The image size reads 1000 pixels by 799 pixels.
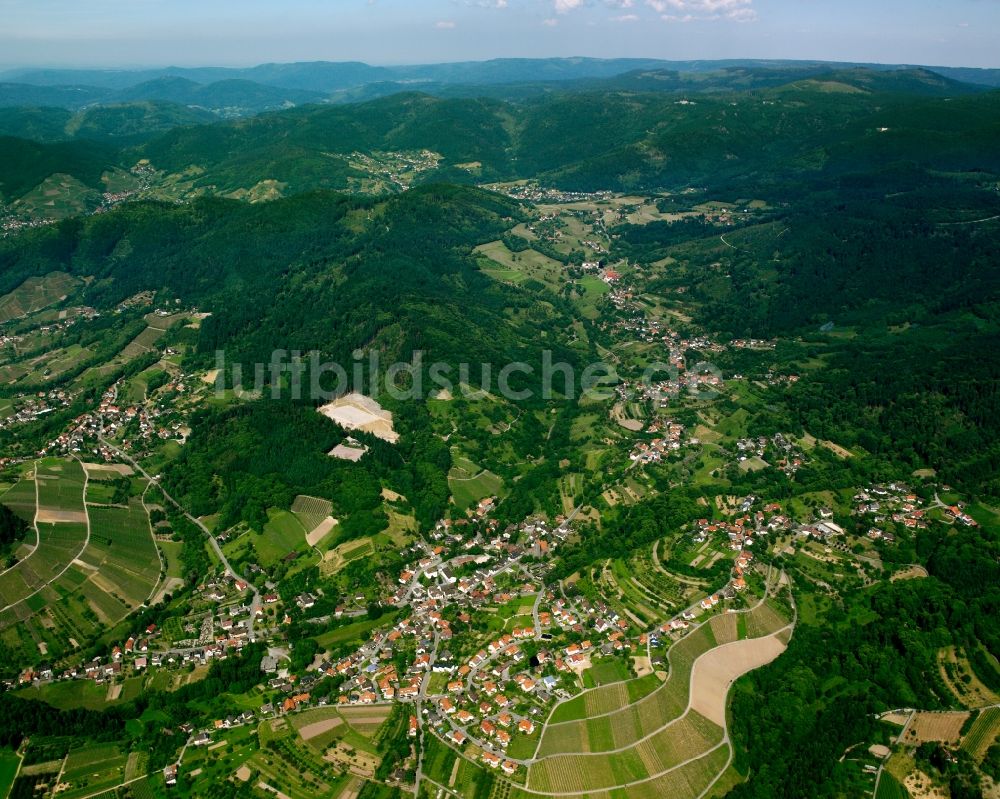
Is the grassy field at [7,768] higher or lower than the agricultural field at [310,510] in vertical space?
lower

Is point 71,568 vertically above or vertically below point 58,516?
below

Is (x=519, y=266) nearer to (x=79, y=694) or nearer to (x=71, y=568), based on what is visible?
(x=71, y=568)

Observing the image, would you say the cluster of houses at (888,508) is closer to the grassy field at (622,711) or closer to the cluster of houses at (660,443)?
the cluster of houses at (660,443)

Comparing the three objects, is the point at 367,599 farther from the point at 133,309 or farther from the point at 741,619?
the point at 133,309

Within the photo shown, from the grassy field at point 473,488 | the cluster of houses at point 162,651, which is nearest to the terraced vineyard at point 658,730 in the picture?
the cluster of houses at point 162,651

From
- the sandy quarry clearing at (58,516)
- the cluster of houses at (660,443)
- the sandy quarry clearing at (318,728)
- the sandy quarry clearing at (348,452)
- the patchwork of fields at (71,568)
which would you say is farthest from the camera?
the cluster of houses at (660,443)

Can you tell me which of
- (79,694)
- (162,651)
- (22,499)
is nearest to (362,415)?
(22,499)
